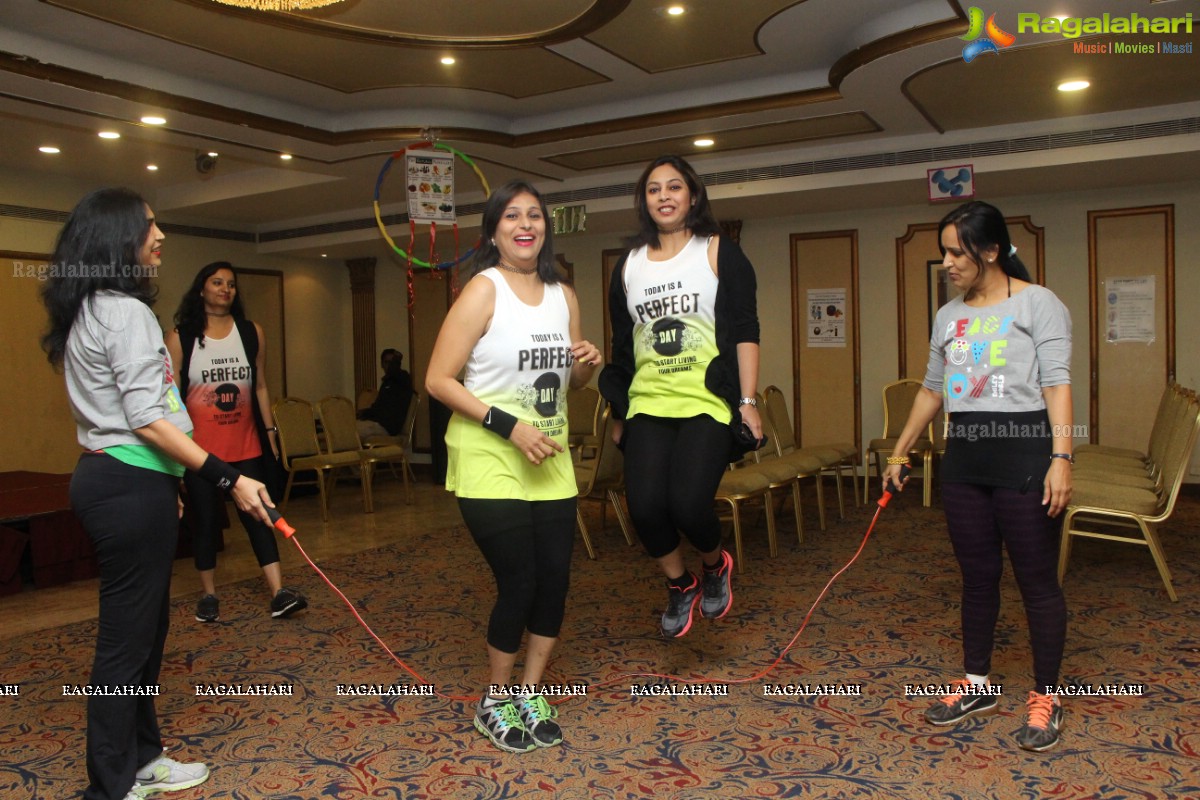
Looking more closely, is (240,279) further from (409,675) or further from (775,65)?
(409,675)

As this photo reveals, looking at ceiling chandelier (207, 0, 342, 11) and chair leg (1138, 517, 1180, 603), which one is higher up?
ceiling chandelier (207, 0, 342, 11)

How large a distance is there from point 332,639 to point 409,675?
1.94ft

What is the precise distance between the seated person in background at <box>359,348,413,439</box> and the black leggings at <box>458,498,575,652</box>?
6541 mm

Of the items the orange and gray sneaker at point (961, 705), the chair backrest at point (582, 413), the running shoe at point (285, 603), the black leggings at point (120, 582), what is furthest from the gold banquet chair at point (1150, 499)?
the chair backrest at point (582, 413)

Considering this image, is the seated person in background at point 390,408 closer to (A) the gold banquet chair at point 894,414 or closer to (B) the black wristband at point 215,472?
(A) the gold banquet chair at point 894,414

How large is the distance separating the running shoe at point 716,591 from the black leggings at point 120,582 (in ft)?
5.15

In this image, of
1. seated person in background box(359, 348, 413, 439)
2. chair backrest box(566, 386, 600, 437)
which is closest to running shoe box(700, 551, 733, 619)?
chair backrest box(566, 386, 600, 437)

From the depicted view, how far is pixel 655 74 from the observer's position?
5.70 metres

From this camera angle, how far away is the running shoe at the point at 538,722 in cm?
255

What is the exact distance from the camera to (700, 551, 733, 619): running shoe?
293 cm

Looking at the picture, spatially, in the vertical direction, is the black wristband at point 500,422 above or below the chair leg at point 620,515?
above

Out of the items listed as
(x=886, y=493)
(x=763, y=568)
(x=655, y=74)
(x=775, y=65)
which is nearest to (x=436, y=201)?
(x=655, y=74)

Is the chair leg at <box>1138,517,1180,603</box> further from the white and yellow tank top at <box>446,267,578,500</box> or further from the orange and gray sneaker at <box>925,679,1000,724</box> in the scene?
the white and yellow tank top at <box>446,267,578,500</box>

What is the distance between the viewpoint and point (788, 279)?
27.8 feet
